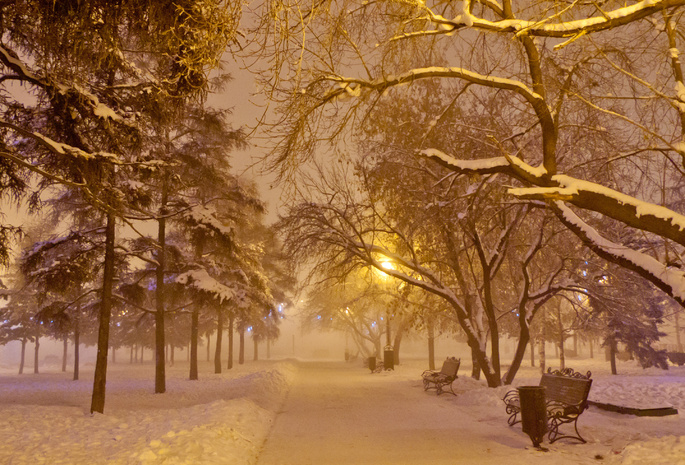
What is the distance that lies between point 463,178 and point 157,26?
11.1m

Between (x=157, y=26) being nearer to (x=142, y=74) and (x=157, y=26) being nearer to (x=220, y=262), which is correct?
(x=142, y=74)

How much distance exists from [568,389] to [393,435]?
3.32 m

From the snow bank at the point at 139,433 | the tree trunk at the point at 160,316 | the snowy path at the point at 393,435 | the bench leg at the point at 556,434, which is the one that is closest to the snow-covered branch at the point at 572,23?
the snowy path at the point at 393,435

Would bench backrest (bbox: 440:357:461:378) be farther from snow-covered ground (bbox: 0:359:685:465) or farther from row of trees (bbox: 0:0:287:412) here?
row of trees (bbox: 0:0:287:412)

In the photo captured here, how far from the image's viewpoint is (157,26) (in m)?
5.53

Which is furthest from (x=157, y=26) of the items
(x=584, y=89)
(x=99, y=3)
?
(x=584, y=89)

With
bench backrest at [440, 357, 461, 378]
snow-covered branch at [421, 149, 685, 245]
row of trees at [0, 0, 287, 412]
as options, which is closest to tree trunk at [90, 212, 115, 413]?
row of trees at [0, 0, 287, 412]

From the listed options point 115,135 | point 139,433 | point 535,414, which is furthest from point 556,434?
point 115,135

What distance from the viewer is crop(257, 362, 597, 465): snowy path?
23.4ft

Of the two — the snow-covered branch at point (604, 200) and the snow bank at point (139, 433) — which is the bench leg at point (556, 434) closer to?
the snow-covered branch at point (604, 200)

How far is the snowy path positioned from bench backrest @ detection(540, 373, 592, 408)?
3.12ft

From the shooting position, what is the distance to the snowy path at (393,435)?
280 inches

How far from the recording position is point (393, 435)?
8.90 meters

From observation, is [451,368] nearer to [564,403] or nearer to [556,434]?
[564,403]
